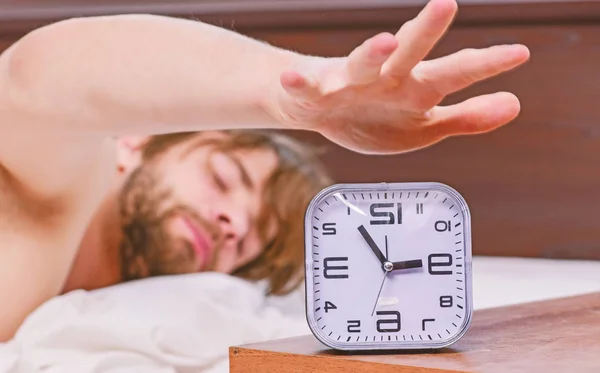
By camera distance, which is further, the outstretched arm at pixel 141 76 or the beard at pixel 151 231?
the beard at pixel 151 231

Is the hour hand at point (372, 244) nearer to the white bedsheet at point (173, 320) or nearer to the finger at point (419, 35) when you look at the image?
the finger at point (419, 35)

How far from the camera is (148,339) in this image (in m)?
1.32

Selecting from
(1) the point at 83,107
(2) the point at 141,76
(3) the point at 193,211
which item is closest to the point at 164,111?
(2) the point at 141,76

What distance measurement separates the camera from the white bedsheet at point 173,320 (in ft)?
4.16

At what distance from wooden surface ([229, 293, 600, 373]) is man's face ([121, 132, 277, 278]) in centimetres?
100

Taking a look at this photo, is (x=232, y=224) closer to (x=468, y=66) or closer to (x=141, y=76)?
(x=141, y=76)

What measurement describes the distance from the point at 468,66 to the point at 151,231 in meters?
1.12

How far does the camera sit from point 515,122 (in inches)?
84.6

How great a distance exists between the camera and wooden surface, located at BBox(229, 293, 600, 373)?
2.36 ft

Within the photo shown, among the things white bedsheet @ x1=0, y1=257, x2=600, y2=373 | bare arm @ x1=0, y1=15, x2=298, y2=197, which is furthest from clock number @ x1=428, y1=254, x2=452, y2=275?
white bedsheet @ x1=0, y1=257, x2=600, y2=373

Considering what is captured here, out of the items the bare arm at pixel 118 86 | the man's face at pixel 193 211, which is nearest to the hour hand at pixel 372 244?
the bare arm at pixel 118 86

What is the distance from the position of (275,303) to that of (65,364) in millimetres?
635

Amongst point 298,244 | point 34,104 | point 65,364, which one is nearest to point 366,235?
point 65,364

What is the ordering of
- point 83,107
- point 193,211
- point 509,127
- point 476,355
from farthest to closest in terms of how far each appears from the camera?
point 509,127
point 193,211
point 83,107
point 476,355
